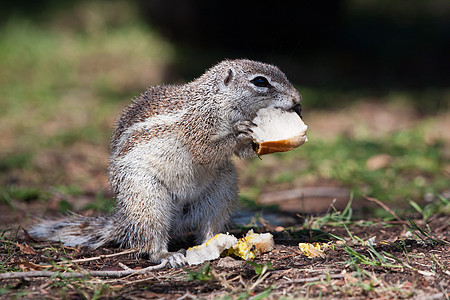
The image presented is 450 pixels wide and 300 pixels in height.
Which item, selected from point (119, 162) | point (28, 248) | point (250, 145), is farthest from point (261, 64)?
point (28, 248)

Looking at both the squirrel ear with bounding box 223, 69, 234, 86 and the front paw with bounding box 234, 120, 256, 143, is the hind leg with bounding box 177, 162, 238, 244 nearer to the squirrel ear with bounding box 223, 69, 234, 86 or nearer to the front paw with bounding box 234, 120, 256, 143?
the front paw with bounding box 234, 120, 256, 143

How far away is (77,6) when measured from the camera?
12.9 m

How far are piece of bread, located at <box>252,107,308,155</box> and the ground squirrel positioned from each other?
7 centimetres

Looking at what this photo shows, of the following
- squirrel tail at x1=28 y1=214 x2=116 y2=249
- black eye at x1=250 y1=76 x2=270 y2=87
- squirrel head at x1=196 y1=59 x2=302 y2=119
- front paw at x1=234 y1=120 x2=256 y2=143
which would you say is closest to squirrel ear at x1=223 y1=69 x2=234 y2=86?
squirrel head at x1=196 y1=59 x2=302 y2=119

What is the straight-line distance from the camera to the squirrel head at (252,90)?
3.50 m

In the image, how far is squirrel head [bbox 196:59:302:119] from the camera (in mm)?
3498

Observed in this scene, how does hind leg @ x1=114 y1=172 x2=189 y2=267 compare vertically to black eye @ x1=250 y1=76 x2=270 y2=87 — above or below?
below

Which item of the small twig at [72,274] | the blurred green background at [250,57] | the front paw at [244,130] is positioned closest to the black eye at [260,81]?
the front paw at [244,130]

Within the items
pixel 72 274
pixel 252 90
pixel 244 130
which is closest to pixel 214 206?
pixel 244 130

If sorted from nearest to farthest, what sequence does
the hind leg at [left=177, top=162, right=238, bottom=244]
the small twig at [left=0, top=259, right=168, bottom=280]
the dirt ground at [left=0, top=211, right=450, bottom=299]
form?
the dirt ground at [left=0, top=211, right=450, bottom=299]
the small twig at [left=0, top=259, right=168, bottom=280]
the hind leg at [left=177, top=162, right=238, bottom=244]

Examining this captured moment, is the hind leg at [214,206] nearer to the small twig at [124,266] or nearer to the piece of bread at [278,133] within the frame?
the piece of bread at [278,133]

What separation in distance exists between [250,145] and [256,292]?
116 centimetres

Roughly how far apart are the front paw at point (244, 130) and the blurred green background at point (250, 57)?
3.25ft

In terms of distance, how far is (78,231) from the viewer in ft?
13.0
